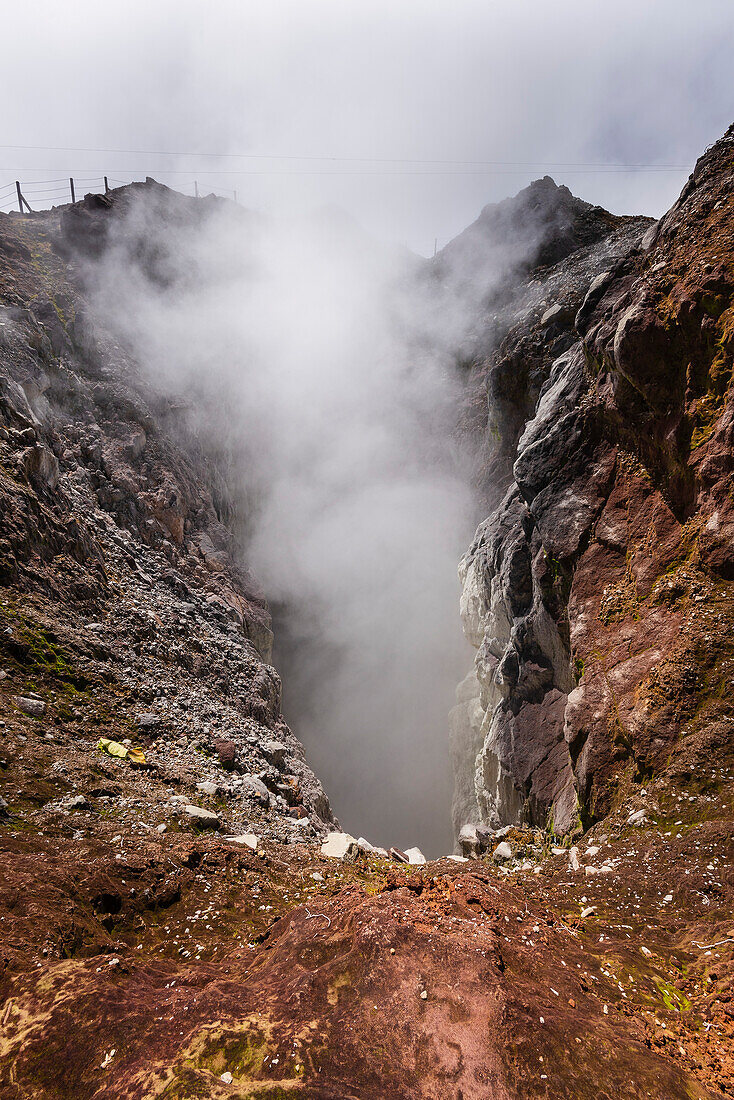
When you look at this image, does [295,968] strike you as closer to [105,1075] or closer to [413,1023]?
[413,1023]

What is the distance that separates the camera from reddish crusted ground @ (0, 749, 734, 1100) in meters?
3.74

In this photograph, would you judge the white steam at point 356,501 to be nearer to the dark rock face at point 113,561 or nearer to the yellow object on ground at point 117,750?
the dark rock face at point 113,561

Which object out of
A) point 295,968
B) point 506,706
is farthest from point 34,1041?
point 506,706

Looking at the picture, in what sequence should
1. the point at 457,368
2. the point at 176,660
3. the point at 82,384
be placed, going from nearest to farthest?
the point at 176,660, the point at 82,384, the point at 457,368

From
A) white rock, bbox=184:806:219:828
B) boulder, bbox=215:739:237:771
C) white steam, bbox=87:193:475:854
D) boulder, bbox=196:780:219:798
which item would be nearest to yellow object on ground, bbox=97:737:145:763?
boulder, bbox=196:780:219:798

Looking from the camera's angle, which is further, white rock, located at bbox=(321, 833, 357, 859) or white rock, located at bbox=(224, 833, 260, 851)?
white rock, located at bbox=(321, 833, 357, 859)

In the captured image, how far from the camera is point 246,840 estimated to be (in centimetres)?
994

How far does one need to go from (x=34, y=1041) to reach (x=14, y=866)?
3.26 metres

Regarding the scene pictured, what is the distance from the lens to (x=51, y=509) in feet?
55.6

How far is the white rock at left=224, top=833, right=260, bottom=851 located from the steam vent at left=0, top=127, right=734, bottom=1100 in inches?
4.3

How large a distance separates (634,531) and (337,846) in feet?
37.2

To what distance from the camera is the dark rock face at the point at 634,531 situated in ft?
33.1

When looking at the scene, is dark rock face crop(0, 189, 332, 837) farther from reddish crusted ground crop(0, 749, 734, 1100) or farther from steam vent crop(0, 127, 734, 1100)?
reddish crusted ground crop(0, 749, 734, 1100)

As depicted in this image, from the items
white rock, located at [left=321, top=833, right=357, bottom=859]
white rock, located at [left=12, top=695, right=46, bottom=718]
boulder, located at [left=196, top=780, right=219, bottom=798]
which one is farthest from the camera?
boulder, located at [left=196, top=780, right=219, bottom=798]
